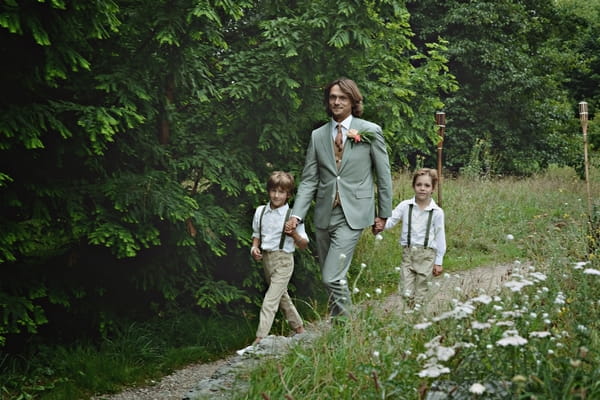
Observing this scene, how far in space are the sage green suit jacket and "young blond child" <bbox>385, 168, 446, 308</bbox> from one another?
0.42 meters

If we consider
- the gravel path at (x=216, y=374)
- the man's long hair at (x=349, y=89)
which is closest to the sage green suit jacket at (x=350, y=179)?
the man's long hair at (x=349, y=89)

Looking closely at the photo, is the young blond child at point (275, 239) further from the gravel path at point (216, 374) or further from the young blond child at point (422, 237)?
the young blond child at point (422, 237)

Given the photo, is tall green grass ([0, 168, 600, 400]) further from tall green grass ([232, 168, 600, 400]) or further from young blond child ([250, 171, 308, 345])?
young blond child ([250, 171, 308, 345])

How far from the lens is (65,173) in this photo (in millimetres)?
5445

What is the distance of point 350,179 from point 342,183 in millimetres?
78

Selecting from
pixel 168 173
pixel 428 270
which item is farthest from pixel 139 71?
pixel 428 270

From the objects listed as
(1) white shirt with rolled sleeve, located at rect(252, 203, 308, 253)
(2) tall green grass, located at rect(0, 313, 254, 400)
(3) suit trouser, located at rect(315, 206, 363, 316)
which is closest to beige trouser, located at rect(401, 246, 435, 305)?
(3) suit trouser, located at rect(315, 206, 363, 316)

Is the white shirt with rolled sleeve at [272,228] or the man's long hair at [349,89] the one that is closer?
the man's long hair at [349,89]

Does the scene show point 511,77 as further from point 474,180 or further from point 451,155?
point 474,180

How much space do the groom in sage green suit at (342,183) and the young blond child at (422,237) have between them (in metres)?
0.41

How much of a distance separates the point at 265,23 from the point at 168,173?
5.79 ft

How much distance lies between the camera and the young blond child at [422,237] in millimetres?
5754

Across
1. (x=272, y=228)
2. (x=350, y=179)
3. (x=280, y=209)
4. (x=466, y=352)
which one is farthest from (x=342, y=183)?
(x=466, y=352)

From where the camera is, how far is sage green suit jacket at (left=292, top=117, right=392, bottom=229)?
537cm
